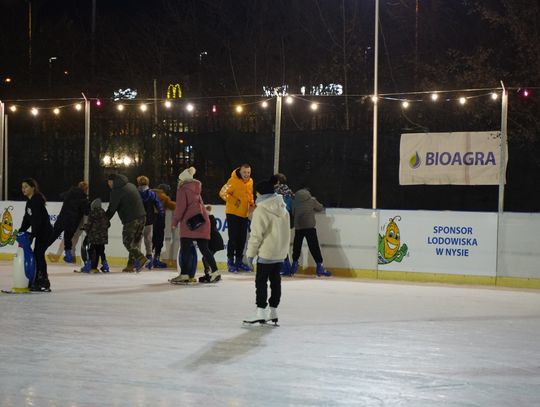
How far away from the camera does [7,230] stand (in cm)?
1739

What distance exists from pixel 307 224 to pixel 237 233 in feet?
3.95

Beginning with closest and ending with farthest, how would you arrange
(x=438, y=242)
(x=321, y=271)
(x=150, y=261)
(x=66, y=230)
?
(x=438, y=242), (x=321, y=271), (x=150, y=261), (x=66, y=230)

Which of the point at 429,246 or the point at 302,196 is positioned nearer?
the point at 429,246

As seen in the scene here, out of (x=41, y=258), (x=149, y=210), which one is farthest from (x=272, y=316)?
(x=149, y=210)

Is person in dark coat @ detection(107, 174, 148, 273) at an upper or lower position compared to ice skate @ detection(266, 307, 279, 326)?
upper

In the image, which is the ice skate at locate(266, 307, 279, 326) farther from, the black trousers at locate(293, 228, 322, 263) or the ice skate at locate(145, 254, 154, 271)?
the ice skate at locate(145, 254, 154, 271)

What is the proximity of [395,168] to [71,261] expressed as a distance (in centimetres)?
702

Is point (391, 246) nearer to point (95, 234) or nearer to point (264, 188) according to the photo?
point (95, 234)

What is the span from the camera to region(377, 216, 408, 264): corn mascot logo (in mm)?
14295

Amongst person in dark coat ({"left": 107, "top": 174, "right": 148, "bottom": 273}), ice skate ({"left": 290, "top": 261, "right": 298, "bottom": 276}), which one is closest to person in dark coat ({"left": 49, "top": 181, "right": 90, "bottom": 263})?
person in dark coat ({"left": 107, "top": 174, "right": 148, "bottom": 273})

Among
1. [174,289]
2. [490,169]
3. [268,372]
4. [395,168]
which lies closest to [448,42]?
[395,168]

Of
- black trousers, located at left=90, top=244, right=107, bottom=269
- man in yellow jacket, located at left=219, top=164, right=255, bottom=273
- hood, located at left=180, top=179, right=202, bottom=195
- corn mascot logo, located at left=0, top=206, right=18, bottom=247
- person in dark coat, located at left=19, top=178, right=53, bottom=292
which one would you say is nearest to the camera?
person in dark coat, located at left=19, top=178, right=53, bottom=292

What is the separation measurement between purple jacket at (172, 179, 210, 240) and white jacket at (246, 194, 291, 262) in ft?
13.2

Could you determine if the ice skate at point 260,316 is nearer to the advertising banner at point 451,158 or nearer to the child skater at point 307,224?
the child skater at point 307,224
